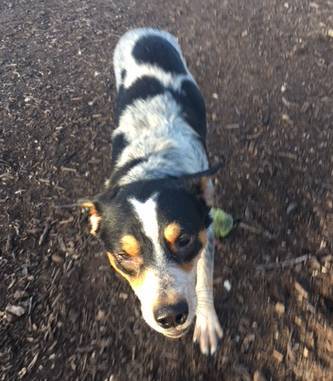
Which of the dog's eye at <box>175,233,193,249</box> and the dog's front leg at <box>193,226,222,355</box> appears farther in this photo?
the dog's front leg at <box>193,226,222,355</box>

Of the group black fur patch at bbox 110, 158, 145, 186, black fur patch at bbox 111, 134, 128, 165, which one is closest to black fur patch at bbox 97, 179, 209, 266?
black fur patch at bbox 110, 158, 145, 186

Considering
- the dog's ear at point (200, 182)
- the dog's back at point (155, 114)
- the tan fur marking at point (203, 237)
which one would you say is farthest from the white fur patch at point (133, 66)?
the tan fur marking at point (203, 237)

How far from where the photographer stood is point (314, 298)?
357cm

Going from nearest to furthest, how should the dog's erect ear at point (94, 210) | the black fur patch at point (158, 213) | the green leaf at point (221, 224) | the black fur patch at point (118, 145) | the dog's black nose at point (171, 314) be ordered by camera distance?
the dog's black nose at point (171, 314) → the black fur patch at point (158, 213) → the dog's erect ear at point (94, 210) → the green leaf at point (221, 224) → the black fur patch at point (118, 145)

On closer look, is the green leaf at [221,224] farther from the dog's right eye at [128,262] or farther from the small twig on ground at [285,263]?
the dog's right eye at [128,262]

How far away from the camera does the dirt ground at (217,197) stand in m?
3.47

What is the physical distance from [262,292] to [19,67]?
497 centimetres

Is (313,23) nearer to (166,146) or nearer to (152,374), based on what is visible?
(166,146)

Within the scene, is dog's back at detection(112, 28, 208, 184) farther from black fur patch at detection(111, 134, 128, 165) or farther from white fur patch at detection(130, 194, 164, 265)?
white fur patch at detection(130, 194, 164, 265)

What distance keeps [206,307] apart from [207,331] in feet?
0.61

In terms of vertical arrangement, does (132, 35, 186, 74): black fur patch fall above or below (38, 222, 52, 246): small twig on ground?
above

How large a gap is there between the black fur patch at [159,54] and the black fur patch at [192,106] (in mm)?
209

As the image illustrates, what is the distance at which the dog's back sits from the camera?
378 cm

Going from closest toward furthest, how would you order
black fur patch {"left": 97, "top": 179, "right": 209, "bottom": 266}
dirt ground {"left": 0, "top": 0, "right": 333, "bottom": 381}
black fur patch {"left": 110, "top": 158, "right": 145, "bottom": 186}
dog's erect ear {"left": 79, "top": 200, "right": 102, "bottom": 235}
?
black fur patch {"left": 97, "top": 179, "right": 209, "bottom": 266} < dog's erect ear {"left": 79, "top": 200, "right": 102, "bottom": 235} < dirt ground {"left": 0, "top": 0, "right": 333, "bottom": 381} < black fur patch {"left": 110, "top": 158, "right": 145, "bottom": 186}
